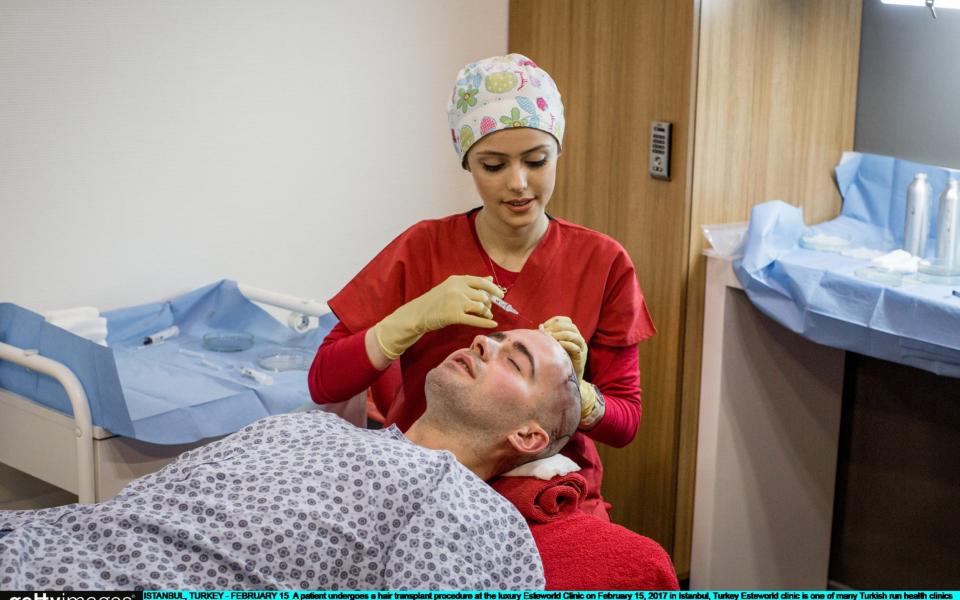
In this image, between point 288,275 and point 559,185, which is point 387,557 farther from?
point 559,185

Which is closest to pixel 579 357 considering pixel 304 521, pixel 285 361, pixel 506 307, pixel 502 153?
pixel 506 307

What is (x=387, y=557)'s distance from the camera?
4.83 ft

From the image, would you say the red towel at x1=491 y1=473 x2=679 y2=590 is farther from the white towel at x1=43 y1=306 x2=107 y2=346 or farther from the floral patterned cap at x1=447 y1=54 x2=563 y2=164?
the white towel at x1=43 y1=306 x2=107 y2=346

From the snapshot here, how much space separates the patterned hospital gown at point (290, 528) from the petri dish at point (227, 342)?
83cm

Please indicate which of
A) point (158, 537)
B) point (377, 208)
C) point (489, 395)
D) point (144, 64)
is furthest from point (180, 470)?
point (377, 208)

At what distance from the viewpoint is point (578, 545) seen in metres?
1.60

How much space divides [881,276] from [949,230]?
220mm

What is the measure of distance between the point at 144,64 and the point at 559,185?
106 centimetres

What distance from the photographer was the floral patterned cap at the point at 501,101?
186 cm

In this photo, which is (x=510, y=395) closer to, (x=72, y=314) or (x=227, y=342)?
(x=227, y=342)

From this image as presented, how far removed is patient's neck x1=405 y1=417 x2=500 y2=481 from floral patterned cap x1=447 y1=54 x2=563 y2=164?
502 mm

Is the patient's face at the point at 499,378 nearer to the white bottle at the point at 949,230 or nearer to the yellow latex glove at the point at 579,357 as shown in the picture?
the yellow latex glove at the point at 579,357

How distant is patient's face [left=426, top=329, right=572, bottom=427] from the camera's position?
5.58ft

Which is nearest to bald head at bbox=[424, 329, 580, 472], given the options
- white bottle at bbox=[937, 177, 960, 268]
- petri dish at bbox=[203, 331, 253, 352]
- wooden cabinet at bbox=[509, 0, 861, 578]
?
petri dish at bbox=[203, 331, 253, 352]
